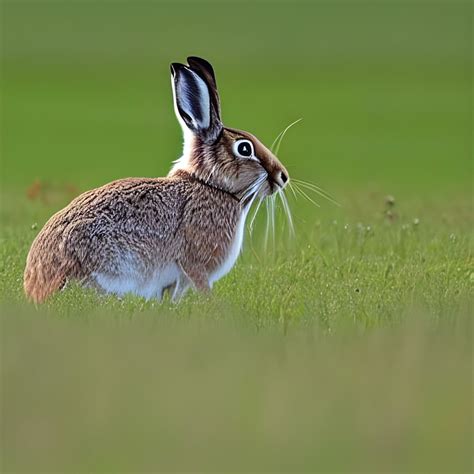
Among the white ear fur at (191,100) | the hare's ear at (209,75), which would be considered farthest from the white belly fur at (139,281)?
the hare's ear at (209,75)

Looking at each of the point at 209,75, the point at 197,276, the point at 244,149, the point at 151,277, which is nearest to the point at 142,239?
the point at 151,277

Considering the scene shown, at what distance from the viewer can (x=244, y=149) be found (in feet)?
32.2

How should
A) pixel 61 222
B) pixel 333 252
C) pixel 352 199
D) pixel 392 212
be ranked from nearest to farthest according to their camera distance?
1. pixel 61 222
2. pixel 333 252
3. pixel 392 212
4. pixel 352 199

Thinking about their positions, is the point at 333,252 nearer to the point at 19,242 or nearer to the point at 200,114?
the point at 200,114

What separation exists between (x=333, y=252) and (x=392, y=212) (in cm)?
303

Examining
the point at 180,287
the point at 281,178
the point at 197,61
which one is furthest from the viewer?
the point at 281,178

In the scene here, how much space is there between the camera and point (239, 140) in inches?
387

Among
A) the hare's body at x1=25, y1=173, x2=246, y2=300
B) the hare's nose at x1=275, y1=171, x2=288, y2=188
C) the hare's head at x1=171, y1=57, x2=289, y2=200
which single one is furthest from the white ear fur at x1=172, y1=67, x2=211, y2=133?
the hare's nose at x1=275, y1=171, x2=288, y2=188

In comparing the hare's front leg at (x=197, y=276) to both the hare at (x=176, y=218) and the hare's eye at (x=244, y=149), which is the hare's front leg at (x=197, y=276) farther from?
the hare's eye at (x=244, y=149)

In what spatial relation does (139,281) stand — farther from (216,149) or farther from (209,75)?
(209,75)

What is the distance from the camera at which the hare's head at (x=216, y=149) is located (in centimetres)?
966

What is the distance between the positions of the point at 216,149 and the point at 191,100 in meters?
0.49

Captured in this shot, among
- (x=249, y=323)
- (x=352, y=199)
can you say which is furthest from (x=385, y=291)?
(x=352, y=199)

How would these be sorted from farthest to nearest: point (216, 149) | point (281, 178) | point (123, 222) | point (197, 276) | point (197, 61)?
point (281, 178) < point (216, 149) < point (197, 61) < point (197, 276) < point (123, 222)
